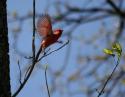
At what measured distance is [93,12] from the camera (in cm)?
998

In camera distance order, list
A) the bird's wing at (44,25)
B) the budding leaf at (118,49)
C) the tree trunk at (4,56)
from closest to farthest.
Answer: the bird's wing at (44,25)
the tree trunk at (4,56)
the budding leaf at (118,49)

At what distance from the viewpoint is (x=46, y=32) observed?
1.60 m

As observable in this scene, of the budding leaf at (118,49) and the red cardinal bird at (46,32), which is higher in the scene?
the red cardinal bird at (46,32)

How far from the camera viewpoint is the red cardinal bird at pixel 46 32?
1.56 meters

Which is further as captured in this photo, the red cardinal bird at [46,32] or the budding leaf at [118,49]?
the budding leaf at [118,49]

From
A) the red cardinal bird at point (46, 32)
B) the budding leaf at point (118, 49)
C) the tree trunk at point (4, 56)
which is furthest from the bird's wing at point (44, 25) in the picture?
the budding leaf at point (118, 49)

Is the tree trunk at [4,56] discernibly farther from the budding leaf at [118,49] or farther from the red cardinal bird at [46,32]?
the budding leaf at [118,49]

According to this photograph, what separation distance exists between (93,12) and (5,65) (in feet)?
27.5

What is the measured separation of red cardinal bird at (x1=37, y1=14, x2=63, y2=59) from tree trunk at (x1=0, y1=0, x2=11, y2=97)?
0.44ft

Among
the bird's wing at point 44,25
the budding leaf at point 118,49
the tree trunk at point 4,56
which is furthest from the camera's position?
the budding leaf at point 118,49

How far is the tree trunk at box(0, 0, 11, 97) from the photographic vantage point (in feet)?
5.44

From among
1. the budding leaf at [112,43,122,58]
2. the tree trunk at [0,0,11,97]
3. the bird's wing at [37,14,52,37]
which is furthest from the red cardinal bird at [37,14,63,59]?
the budding leaf at [112,43,122,58]

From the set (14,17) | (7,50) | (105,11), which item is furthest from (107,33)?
(7,50)

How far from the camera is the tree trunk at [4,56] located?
166 cm
